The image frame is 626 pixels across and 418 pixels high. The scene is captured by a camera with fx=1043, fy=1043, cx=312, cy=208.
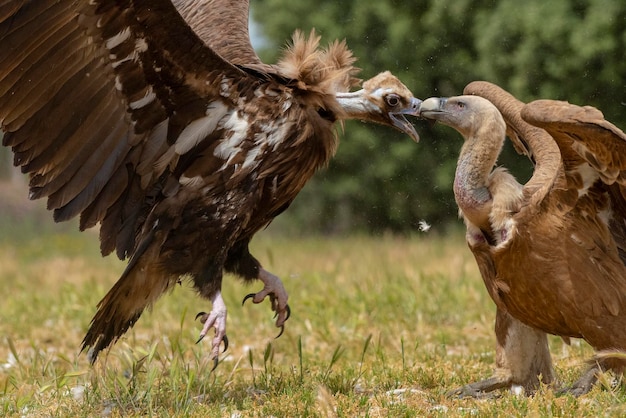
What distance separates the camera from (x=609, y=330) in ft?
13.5

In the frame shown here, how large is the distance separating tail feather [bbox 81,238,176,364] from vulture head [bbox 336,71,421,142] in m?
1.09

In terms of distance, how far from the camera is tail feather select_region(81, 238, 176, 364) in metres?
4.67

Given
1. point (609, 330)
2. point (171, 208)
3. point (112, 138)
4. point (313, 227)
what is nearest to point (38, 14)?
point (112, 138)

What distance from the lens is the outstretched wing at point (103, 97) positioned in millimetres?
4238

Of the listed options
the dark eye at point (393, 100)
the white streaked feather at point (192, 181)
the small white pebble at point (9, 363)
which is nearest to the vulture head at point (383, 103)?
the dark eye at point (393, 100)

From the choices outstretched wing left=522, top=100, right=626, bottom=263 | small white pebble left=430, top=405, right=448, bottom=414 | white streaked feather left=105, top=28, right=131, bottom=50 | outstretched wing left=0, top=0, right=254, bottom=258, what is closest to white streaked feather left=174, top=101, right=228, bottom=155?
outstretched wing left=0, top=0, right=254, bottom=258

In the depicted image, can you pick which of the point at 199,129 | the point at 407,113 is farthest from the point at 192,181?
the point at 407,113

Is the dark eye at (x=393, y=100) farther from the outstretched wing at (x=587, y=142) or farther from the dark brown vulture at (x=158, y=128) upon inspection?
the outstretched wing at (x=587, y=142)

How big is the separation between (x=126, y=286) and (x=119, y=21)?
1.21 meters

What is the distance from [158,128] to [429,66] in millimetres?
10976

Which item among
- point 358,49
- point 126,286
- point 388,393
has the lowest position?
point 358,49

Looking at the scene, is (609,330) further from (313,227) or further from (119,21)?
(313,227)

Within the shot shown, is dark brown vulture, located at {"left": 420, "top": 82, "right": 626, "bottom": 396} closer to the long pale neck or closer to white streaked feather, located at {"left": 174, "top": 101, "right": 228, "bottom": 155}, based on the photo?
the long pale neck

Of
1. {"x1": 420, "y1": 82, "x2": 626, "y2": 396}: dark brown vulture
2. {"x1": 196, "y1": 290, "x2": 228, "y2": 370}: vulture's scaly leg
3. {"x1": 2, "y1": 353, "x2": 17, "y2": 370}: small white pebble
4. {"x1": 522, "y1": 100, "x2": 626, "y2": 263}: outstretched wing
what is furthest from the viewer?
{"x1": 2, "y1": 353, "x2": 17, "y2": 370}: small white pebble
